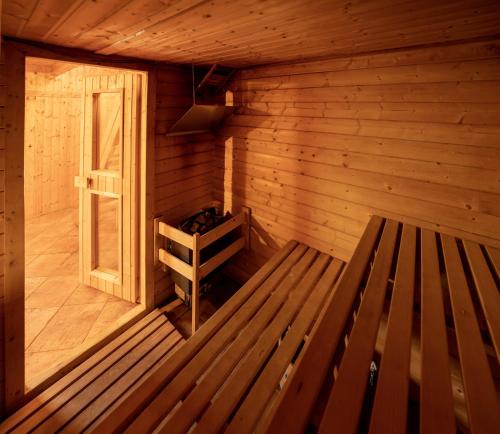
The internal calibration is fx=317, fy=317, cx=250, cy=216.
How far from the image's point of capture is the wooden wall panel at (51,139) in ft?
18.0

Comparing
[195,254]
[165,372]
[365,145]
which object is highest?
[365,145]

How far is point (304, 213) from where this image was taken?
3.42 m

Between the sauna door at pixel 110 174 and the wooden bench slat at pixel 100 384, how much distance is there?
65 centimetres

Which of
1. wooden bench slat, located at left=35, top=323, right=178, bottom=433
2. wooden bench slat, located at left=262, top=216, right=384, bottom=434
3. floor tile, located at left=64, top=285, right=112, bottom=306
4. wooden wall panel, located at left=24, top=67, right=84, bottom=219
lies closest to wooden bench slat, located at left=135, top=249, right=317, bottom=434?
wooden bench slat, located at left=262, top=216, right=384, bottom=434

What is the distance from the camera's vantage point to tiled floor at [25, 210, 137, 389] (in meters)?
2.95

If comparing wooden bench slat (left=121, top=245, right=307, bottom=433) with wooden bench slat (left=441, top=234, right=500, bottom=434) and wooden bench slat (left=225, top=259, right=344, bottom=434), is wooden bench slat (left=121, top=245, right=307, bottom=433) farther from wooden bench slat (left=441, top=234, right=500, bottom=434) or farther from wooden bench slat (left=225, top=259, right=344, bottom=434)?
wooden bench slat (left=441, top=234, right=500, bottom=434)

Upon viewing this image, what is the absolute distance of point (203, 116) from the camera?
3.50 metres

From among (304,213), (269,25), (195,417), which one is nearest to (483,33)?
(269,25)

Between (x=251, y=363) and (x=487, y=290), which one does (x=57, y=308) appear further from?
(x=487, y=290)

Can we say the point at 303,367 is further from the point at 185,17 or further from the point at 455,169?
the point at 455,169

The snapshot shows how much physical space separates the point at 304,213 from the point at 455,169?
146 cm

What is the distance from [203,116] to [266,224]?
144 cm

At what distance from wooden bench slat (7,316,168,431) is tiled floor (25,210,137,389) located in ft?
0.77

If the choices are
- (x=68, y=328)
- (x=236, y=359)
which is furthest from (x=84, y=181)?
(x=236, y=359)
